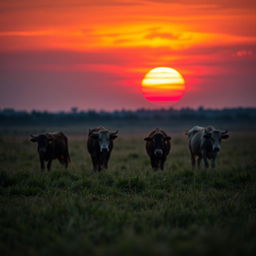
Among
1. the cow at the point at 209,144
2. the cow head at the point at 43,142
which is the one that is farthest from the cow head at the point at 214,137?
the cow head at the point at 43,142

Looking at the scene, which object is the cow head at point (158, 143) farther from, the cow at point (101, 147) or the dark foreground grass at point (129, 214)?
the dark foreground grass at point (129, 214)

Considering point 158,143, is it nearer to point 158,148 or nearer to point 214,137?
point 158,148

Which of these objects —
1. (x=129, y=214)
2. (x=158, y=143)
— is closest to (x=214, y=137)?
(x=158, y=143)

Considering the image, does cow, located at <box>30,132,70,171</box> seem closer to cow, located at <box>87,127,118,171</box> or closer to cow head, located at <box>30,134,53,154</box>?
cow head, located at <box>30,134,53,154</box>

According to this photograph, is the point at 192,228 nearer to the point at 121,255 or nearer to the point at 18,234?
the point at 121,255

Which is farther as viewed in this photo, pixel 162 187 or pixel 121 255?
pixel 162 187

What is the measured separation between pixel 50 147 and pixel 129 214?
9174 millimetres

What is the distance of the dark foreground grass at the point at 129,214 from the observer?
6.03 meters

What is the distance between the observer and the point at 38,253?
631cm

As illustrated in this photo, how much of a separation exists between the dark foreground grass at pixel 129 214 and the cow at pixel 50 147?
10.9 feet

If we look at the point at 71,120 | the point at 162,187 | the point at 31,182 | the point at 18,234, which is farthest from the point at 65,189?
the point at 71,120

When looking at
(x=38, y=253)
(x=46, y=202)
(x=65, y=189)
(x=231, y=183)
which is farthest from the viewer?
(x=231, y=183)

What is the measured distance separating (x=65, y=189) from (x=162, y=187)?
268 centimetres

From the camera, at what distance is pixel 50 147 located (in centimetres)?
1688
